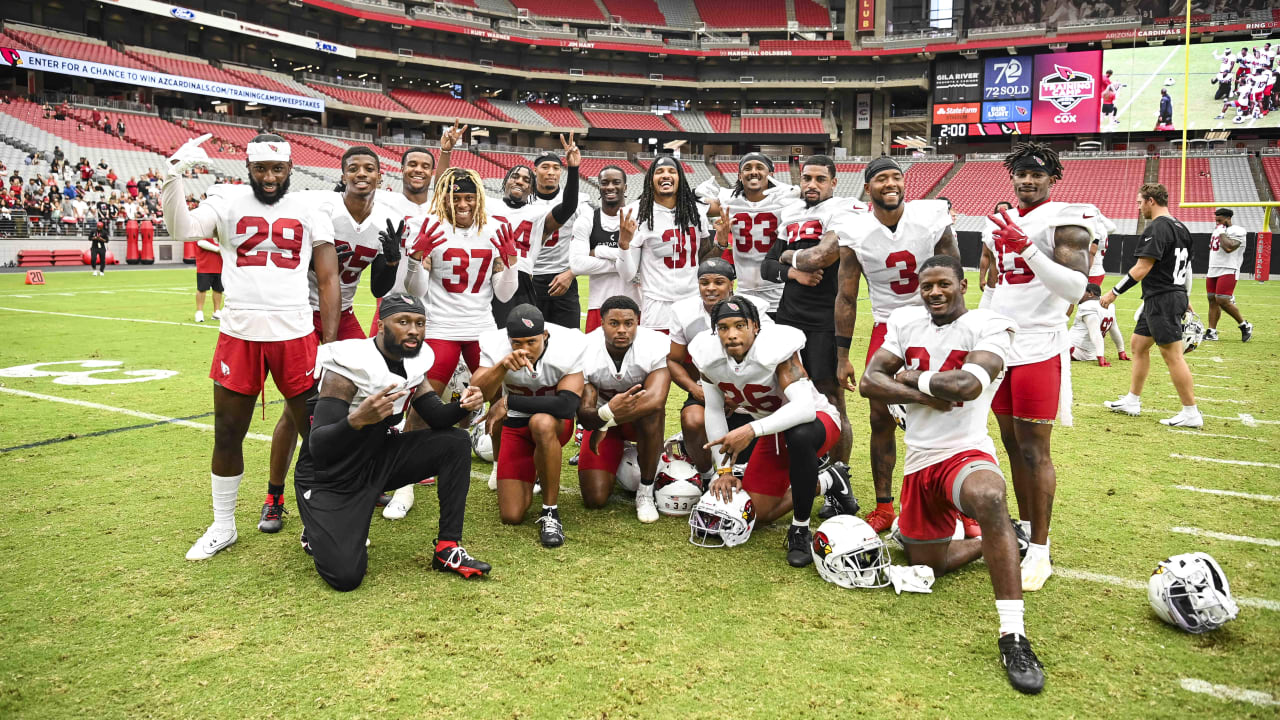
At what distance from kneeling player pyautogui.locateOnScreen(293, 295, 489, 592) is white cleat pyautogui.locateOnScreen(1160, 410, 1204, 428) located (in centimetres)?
629

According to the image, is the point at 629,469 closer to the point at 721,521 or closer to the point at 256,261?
the point at 721,521

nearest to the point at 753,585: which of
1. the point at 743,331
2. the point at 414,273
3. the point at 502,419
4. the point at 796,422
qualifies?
the point at 796,422

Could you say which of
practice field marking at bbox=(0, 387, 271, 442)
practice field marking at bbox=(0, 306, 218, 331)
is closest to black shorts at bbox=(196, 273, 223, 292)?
practice field marking at bbox=(0, 306, 218, 331)

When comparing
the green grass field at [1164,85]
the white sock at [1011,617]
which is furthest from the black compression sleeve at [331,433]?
the green grass field at [1164,85]

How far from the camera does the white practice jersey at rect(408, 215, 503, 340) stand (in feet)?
17.2

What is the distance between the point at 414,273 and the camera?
16.9 ft

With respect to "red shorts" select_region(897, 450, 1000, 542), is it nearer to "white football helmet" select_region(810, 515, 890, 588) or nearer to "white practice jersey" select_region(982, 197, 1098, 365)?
"white football helmet" select_region(810, 515, 890, 588)

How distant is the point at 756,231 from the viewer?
6.09 meters

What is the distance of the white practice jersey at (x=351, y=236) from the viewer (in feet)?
16.6

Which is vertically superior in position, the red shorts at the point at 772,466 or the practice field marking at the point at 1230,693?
the red shorts at the point at 772,466

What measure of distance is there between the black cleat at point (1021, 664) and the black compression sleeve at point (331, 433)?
118 inches

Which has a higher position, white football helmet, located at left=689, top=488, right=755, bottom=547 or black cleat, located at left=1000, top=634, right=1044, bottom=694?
white football helmet, located at left=689, top=488, right=755, bottom=547

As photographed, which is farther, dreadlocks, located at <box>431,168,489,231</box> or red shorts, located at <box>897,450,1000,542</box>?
dreadlocks, located at <box>431,168,489,231</box>

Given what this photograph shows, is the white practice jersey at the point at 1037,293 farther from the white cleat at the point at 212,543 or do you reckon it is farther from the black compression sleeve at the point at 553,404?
the white cleat at the point at 212,543
